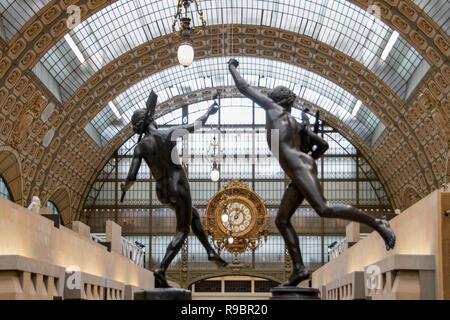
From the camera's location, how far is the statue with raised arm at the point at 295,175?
31.6ft

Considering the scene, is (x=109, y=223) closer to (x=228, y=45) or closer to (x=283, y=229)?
(x=228, y=45)

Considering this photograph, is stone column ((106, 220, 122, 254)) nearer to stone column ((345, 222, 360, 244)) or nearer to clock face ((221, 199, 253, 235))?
stone column ((345, 222, 360, 244))

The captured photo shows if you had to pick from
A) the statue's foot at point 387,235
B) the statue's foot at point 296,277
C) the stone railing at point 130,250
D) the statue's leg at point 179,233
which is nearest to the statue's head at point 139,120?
the statue's leg at point 179,233

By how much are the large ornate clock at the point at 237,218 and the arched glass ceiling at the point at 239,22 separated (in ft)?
40.4

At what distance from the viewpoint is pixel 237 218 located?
47375 millimetres

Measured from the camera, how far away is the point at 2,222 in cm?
1728

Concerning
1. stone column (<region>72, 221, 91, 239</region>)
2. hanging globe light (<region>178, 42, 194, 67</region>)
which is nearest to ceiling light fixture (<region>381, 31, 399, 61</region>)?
stone column (<region>72, 221, 91, 239</region>)

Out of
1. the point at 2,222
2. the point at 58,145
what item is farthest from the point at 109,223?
the point at 2,222

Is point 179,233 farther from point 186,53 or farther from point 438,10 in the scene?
point 438,10

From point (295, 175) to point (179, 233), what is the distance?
6.64 feet

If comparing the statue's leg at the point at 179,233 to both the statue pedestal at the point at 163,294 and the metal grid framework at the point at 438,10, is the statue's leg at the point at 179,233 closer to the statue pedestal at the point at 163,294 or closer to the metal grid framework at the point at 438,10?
the statue pedestal at the point at 163,294

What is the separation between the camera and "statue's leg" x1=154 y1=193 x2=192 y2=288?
34.4 ft

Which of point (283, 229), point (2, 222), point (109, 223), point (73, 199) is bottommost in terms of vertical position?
point (283, 229)
